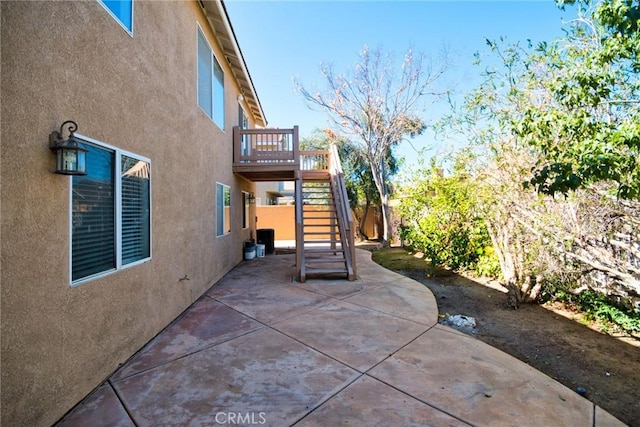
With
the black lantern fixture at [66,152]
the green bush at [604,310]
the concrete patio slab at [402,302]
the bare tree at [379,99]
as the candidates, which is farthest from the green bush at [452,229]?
the black lantern fixture at [66,152]

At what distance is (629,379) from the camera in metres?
2.94

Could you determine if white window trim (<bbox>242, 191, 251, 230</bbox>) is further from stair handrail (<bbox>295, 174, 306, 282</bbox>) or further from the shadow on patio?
the shadow on patio

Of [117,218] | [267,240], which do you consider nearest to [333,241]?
[267,240]

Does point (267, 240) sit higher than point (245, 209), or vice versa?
point (245, 209)

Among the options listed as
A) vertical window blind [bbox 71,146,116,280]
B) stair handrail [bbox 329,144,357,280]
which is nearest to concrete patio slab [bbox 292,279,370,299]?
stair handrail [bbox 329,144,357,280]

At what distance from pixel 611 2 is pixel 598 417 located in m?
3.24

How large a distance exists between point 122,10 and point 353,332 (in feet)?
14.6

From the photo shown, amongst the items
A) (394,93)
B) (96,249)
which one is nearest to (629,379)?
(96,249)

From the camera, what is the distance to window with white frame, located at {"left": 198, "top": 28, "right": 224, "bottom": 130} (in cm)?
554

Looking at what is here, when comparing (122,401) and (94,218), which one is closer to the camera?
(122,401)

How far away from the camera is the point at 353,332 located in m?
3.71

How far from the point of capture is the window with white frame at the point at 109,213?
2430mm

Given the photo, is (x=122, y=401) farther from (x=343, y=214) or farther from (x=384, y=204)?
(x=384, y=204)

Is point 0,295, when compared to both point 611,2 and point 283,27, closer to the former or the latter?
point 611,2
